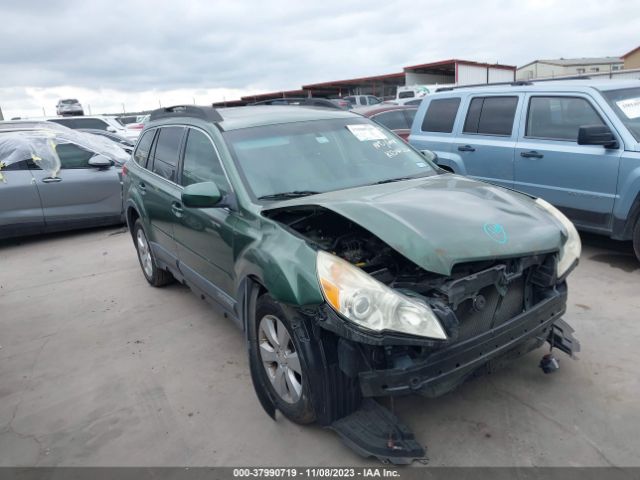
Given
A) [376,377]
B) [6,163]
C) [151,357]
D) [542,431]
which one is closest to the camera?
[376,377]

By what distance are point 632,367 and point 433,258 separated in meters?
1.89

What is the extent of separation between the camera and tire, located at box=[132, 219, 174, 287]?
5.29m

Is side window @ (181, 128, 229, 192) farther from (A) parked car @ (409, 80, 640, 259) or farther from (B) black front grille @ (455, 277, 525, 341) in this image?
(A) parked car @ (409, 80, 640, 259)

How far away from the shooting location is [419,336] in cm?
224

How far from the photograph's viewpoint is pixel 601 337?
3.64 metres

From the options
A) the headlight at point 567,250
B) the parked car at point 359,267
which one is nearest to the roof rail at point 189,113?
the parked car at point 359,267

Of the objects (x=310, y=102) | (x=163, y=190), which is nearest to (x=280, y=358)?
(x=163, y=190)

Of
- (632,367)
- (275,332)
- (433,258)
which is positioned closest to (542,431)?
(632,367)

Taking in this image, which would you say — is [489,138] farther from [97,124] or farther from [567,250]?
[97,124]

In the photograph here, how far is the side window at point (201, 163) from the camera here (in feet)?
11.5

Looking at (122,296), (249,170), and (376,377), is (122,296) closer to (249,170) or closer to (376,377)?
(249,170)

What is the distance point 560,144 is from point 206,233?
13.1ft

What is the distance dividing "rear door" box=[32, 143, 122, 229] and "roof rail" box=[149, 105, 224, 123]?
3542 mm

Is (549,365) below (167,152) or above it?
below
